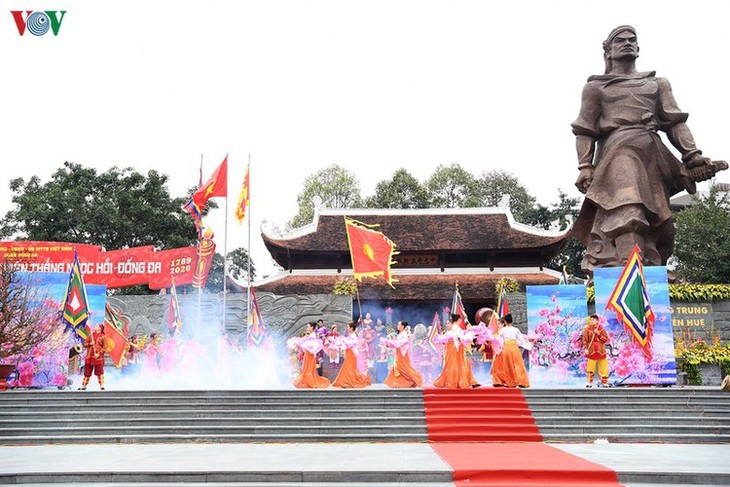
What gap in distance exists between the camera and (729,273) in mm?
25406

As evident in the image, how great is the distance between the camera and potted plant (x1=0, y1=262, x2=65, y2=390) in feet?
43.2

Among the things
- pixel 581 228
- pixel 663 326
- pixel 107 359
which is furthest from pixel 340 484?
pixel 107 359

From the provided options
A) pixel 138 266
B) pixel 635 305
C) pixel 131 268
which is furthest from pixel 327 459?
pixel 131 268

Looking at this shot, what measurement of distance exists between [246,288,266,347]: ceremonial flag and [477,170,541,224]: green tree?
80.0 ft

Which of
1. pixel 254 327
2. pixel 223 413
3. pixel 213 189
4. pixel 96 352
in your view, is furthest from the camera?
pixel 254 327

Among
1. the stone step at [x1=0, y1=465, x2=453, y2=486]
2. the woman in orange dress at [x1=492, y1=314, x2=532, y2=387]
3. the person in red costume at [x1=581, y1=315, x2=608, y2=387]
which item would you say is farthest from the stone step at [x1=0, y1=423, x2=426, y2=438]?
the person in red costume at [x1=581, y1=315, x2=608, y2=387]

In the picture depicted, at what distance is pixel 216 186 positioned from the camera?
1734cm

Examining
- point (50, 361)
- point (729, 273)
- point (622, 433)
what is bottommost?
point (622, 433)

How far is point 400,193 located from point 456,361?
27299 millimetres

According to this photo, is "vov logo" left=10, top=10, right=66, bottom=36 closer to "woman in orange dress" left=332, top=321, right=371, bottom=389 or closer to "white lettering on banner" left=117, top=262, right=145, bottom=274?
"woman in orange dress" left=332, top=321, right=371, bottom=389

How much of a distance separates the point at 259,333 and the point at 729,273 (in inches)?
695

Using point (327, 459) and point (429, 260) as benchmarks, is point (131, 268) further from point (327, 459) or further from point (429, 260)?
point (327, 459)

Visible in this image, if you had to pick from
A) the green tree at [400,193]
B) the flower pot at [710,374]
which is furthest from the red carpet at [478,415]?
the green tree at [400,193]

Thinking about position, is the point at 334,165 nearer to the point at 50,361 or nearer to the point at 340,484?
the point at 50,361
